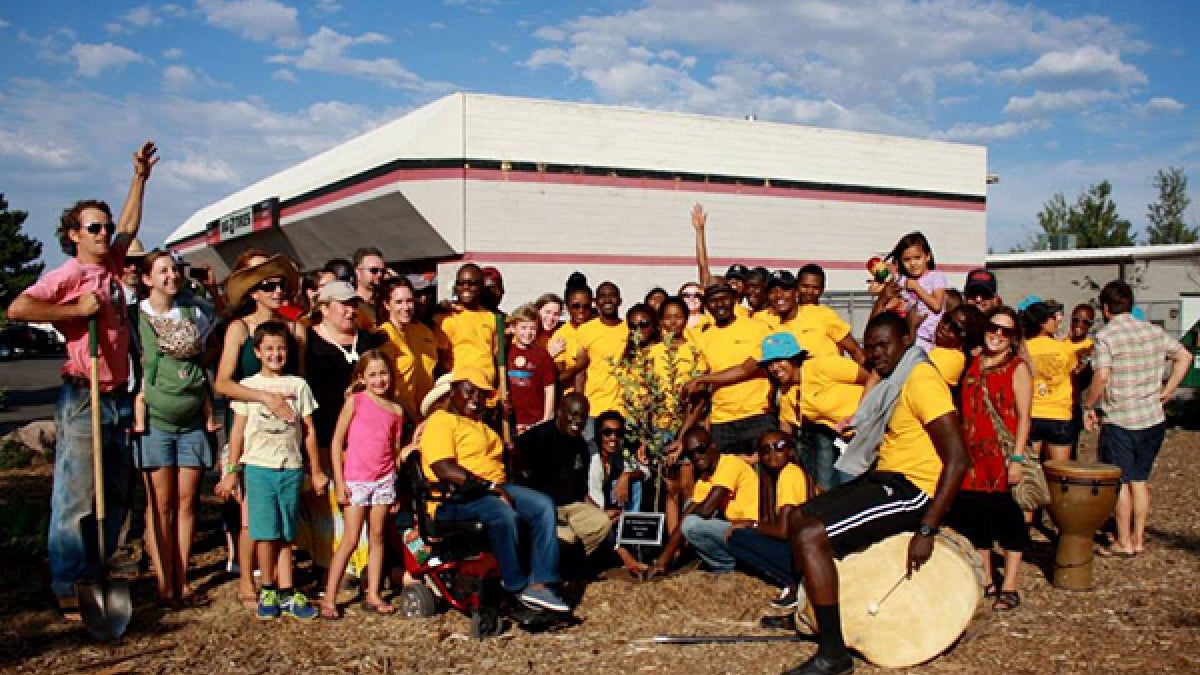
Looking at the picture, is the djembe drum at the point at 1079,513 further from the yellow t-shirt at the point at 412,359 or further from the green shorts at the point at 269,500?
the green shorts at the point at 269,500

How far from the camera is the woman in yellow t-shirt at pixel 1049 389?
8.19 m

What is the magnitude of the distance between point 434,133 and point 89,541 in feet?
51.2

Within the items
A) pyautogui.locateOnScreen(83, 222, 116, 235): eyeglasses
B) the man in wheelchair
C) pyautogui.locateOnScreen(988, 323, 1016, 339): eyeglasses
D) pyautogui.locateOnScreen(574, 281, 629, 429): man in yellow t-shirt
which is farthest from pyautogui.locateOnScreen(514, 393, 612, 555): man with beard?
pyautogui.locateOnScreen(83, 222, 116, 235): eyeglasses

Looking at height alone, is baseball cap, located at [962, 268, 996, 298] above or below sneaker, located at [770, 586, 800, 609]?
above

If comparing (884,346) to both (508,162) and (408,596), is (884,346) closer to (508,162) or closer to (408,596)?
(408,596)

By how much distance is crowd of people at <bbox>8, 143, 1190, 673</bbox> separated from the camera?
18.4 ft

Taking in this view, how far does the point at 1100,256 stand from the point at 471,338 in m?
25.7

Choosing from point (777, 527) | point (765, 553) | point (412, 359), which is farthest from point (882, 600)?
point (412, 359)

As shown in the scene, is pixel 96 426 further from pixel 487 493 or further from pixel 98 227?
pixel 487 493

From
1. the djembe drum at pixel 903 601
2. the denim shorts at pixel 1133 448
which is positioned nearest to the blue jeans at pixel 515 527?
the djembe drum at pixel 903 601

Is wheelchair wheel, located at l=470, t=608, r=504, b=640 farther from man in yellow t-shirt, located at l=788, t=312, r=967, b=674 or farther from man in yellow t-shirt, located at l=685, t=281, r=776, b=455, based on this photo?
man in yellow t-shirt, located at l=685, t=281, r=776, b=455

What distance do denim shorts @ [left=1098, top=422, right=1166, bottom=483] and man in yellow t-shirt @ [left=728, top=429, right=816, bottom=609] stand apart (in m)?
2.59

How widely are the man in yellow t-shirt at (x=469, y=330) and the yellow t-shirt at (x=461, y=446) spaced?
1058 millimetres

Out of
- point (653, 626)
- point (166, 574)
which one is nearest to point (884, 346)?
point (653, 626)
